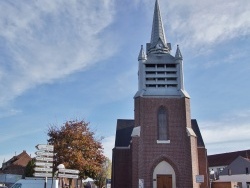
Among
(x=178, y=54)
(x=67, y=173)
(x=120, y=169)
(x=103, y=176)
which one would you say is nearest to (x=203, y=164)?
(x=120, y=169)

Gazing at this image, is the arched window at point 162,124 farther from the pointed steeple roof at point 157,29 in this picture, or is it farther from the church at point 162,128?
the pointed steeple roof at point 157,29

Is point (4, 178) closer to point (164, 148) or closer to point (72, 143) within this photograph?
point (72, 143)

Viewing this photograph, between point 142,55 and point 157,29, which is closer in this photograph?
point 142,55

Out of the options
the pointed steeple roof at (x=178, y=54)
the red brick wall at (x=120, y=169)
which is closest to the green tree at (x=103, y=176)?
the red brick wall at (x=120, y=169)

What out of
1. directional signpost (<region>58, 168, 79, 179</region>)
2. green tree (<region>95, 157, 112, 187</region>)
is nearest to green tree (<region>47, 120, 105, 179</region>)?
directional signpost (<region>58, 168, 79, 179</region>)

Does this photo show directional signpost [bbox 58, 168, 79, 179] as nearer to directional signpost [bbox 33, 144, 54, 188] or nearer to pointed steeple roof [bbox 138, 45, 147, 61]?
directional signpost [bbox 33, 144, 54, 188]

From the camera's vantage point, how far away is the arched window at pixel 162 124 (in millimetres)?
33969

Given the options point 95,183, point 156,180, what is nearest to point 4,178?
point 95,183

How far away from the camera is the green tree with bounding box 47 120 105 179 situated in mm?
32219

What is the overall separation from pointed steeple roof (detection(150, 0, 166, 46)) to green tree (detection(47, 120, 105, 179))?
485 inches

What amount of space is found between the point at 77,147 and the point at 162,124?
8810 millimetres

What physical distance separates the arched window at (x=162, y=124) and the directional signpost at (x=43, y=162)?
21.3 metres

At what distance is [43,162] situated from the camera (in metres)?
13.4

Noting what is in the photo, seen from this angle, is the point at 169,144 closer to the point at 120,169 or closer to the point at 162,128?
the point at 162,128
